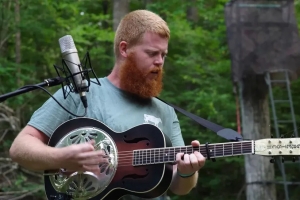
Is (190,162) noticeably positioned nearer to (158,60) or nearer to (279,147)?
(279,147)

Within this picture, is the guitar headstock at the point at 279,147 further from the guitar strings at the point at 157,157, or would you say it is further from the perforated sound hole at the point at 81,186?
the perforated sound hole at the point at 81,186

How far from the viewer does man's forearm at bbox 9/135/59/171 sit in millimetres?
2924

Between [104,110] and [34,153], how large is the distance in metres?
0.40

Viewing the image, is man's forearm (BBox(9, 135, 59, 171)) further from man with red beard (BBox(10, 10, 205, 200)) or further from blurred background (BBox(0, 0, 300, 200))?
blurred background (BBox(0, 0, 300, 200))

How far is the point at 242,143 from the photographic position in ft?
9.53

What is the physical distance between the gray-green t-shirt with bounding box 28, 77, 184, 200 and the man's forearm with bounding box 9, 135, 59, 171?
10cm

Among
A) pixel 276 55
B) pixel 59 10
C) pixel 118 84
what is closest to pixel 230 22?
pixel 276 55

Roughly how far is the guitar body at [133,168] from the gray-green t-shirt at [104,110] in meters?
0.03

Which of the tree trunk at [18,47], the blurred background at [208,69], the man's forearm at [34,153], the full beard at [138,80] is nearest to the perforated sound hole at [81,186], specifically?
the man's forearm at [34,153]

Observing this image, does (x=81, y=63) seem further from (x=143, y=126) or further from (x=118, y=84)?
(x=143, y=126)

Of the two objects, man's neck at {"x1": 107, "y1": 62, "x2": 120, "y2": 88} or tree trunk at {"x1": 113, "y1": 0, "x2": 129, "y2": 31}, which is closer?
man's neck at {"x1": 107, "y1": 62, "x2": 120, "y2": 88}

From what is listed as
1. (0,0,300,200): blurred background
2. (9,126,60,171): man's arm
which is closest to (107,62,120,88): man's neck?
(9,126,60,171): man's arm

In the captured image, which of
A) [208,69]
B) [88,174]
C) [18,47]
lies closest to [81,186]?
[88,174]

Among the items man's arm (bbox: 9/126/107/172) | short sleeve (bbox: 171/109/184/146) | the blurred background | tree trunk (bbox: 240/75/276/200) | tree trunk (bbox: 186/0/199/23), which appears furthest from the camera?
tree trunk (bbox: 186/0/199/23)
